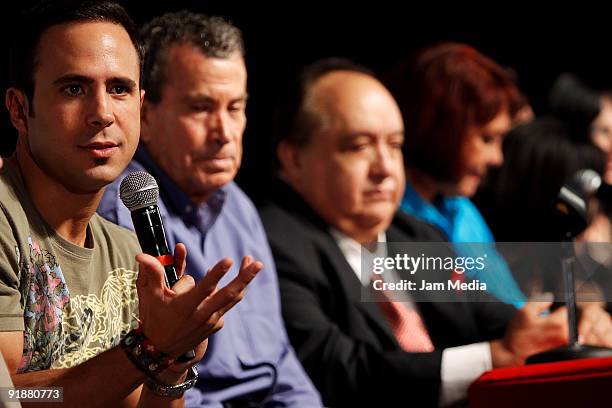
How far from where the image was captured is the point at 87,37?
1.59 meters

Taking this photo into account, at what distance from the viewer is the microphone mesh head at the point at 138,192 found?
152 centimetres

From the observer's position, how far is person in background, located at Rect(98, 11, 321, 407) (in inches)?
85.7

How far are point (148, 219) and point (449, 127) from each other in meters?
2.01

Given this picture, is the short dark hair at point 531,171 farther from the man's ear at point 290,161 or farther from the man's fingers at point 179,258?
the man's fingers at point 179,258

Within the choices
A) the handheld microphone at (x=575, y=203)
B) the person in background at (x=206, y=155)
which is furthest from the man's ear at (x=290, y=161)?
the handheld microphone at (x=575, y=203)

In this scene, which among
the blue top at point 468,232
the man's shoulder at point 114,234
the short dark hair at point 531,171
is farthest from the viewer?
the short dark hair at point 531,171

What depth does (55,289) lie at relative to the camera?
158 centimetres

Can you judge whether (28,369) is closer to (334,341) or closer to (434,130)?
(334,341)

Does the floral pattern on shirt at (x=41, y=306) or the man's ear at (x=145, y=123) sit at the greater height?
the man's ear at (x=145, y=123)

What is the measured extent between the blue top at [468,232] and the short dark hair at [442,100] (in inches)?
4.2

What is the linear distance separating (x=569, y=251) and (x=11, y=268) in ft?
4.10

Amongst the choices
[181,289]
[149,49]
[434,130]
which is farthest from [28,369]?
[434,130]

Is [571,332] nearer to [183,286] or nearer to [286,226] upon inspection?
[286,226]

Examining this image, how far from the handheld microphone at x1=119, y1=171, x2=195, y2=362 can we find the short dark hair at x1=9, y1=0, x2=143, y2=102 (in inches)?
8.8
